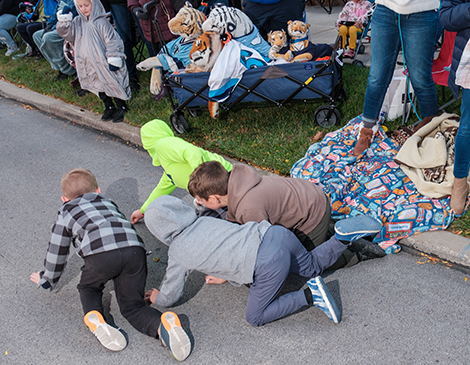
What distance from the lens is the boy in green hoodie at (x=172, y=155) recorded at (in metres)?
3.18

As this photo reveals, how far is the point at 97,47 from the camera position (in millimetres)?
5137

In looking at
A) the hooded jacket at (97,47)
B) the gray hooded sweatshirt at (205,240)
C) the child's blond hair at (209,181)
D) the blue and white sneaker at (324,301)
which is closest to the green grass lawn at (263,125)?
the hooded jacket at (97,47)

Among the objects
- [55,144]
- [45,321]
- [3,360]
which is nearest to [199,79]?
[55,144]

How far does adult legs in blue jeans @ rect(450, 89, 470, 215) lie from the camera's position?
113 inches

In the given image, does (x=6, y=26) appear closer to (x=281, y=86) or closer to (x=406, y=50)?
(x=281, y=86)

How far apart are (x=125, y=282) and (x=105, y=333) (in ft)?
1.03

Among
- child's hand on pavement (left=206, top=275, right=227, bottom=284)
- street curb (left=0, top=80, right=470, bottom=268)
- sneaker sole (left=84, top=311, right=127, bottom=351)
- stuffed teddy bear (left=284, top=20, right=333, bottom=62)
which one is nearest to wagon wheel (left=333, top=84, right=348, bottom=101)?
stuffed teddy bear (left=284, top=20, right=333, bottom=62)

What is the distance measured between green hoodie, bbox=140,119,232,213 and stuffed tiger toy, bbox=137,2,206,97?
5.33ft

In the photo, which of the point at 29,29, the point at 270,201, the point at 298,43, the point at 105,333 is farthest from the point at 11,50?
the point at 270,201

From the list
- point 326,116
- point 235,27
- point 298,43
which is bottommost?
point 326,116

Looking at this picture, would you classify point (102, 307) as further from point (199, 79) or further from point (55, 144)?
point (55, 144)

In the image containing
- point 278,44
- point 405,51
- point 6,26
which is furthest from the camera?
point 6,26

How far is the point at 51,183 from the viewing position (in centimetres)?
447

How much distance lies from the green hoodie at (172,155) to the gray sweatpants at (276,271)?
931 mm
